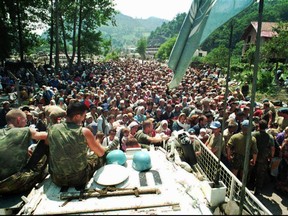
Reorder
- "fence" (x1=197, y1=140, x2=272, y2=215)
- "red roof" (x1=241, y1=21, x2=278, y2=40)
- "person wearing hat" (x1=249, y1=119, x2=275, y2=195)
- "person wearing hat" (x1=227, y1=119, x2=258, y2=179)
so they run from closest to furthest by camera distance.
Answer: "fence" (x1=197, y1=140, x2=272, y2=215), "person wearing hat" (x1=227, y1=119, x2=258, y2=179), "person wearing hat" (x1=249, y1=119, x2=275, y2=195), "red roof" (x1=241, y1=21, x2=278, y2=40)

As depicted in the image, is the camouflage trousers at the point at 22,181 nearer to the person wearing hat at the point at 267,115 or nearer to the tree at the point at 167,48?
the person wearing hat at the point at 267,115

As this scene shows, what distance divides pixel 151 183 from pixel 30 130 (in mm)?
1966

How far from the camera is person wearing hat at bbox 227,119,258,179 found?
623 cm

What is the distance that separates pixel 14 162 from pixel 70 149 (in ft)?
2.97

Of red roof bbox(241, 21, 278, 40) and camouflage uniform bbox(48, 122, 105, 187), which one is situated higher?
red roof bbox(241, 21, 278, 40)

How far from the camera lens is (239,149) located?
6316 millimetres

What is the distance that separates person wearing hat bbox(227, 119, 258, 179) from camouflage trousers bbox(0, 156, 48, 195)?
435 centimetres

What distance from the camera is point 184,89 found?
16.8 m

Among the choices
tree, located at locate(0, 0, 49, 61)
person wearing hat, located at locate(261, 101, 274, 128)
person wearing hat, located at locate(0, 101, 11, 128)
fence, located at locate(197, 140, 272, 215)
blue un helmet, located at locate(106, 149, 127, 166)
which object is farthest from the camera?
tree, located at locate(0, 0, 49, 61)

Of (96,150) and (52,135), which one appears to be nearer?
(52,135)

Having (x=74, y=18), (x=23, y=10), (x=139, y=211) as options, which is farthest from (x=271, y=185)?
(x=23, y=10)

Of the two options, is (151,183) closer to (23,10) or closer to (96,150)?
(96,150)

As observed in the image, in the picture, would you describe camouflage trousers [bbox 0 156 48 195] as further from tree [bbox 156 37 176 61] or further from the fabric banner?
tree [bbox 156 37 176 61]

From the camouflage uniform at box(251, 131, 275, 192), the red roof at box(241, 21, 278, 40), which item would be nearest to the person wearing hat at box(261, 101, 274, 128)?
the camouflage uniform at box(251, 131, 275, 192)
